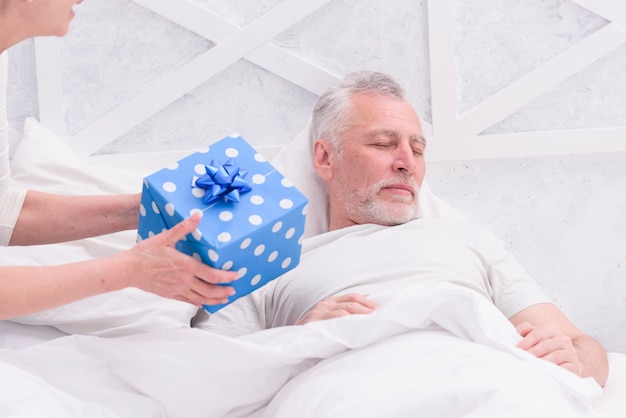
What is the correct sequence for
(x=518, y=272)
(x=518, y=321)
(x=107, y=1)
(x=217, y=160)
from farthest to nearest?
(x=107, y=1)
(x=518, y=272)
(x=518, y=321)
(x=217, y=160)

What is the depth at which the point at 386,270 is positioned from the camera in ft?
5.51

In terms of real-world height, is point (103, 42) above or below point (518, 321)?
above

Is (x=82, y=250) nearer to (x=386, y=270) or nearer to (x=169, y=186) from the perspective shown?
(x=169, y=186)

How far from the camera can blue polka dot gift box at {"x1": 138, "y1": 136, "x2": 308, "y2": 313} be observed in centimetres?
130

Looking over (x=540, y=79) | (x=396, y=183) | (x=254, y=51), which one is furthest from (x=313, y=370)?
(x=540, y=79)

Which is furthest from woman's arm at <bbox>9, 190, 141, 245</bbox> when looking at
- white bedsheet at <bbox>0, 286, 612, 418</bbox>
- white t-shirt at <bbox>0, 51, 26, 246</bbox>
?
white bedsheet at <bbox>0, 286, 612, 418</bbox>

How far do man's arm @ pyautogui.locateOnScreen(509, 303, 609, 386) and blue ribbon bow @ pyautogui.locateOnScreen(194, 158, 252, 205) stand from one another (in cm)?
59

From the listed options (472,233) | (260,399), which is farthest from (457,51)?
(260,399)

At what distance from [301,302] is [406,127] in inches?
20.2

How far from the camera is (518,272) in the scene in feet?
5.93

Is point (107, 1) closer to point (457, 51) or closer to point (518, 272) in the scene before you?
point (457, 51)

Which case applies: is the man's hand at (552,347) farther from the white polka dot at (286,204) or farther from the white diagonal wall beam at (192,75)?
the white diagonal wall beam at (192,75)

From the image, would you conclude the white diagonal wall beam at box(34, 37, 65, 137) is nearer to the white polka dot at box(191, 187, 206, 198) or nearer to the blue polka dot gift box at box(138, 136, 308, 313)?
the blue polka dot gift box at box(138, 136, 308, 313)

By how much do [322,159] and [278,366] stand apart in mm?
668
